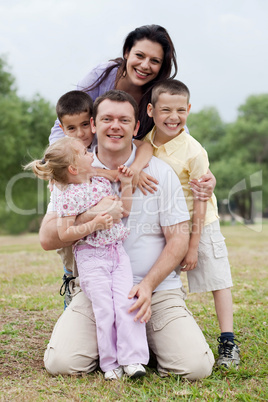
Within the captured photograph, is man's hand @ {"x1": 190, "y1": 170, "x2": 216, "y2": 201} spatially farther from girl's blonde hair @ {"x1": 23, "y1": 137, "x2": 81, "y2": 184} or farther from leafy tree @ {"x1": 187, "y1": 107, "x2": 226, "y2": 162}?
leafy tree @ {"x1": 187, "y1": 107, "x2": 226, "y2": 162}

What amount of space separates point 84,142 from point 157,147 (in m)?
0.56

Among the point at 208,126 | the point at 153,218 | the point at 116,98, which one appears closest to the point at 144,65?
the point at 116,98

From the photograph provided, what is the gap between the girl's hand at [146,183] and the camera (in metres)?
3.47

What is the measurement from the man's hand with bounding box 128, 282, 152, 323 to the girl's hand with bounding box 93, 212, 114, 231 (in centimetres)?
44

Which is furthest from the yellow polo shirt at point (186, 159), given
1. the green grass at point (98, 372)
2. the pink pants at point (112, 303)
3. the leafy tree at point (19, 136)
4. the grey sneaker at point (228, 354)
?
the leafy tree at point (19, 136)

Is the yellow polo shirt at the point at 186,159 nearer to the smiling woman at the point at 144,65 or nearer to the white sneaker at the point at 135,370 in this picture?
the smiling woman at the point at 144,65

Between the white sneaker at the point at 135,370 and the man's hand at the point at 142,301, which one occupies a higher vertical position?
the man's hand at the point at 142,301

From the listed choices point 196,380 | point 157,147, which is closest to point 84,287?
point 196,380

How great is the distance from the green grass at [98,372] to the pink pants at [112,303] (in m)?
0.16

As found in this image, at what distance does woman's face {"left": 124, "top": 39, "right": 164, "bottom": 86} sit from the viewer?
3.87m

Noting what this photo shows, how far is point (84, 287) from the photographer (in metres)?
3.32

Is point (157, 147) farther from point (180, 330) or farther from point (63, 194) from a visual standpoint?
point (180, 330)

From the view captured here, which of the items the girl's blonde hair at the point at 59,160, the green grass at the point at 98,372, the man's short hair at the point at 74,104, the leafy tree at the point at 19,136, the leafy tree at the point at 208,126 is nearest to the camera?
the green grass at the point at 98,372

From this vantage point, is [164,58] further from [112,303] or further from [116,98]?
[112,303]
